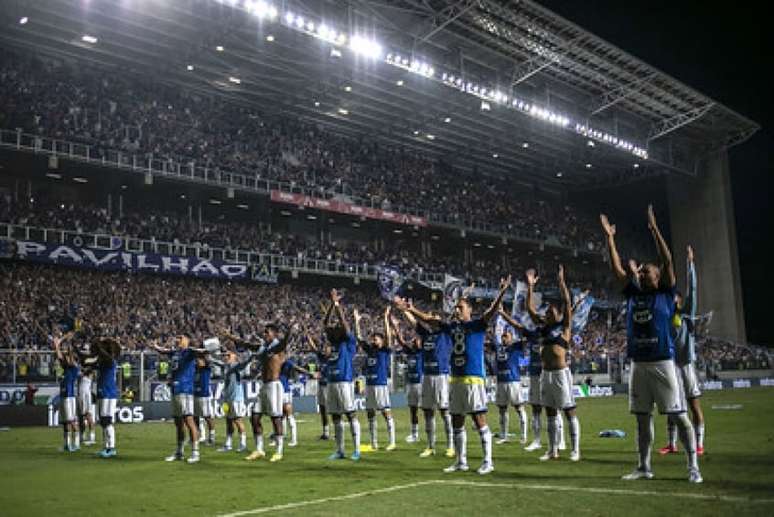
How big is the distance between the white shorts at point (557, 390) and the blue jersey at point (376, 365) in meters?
5.06

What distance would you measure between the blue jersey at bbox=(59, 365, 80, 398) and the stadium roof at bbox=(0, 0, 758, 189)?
2047 centimetres

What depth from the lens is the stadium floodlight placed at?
40781 mm

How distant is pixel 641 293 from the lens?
1095 cm

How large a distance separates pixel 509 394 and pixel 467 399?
7.22 meters

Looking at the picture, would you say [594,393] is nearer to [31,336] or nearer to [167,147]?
[167,147]

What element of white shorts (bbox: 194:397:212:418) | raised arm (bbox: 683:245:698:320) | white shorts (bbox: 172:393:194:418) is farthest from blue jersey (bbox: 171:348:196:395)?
raised arm (bbox: 683:245:698:320)

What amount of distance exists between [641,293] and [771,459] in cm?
460

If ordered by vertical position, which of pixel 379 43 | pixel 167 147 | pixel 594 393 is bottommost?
pixel 594 393

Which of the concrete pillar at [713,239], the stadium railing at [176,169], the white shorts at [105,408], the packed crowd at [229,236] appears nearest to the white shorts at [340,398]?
the white shorts at [105,408]

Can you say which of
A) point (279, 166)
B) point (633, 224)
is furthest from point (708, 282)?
point (279, 166)

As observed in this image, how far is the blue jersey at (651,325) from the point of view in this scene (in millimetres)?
10664

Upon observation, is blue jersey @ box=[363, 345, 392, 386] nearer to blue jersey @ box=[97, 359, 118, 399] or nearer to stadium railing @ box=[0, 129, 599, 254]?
blue jersey @ box=[97, 359, 118, 399]

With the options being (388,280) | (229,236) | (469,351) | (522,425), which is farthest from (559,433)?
(229,236)

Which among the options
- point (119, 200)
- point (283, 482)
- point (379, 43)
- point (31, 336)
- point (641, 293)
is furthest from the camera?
point (119, 200)
